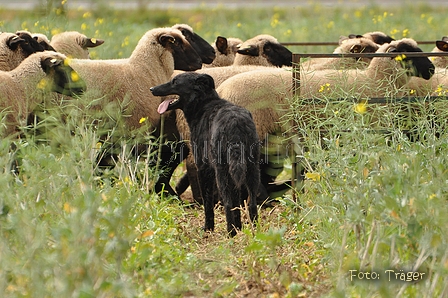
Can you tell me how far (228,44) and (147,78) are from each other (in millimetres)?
2382

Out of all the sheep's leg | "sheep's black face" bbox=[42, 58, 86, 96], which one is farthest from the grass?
"sheep's black face" bbox=[42, 58, 86, 96]

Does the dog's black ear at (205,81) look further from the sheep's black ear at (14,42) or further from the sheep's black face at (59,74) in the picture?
the sheep's black ear at (14,42)

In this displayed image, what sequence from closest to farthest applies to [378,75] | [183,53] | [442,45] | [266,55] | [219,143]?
[219,143] < [378,75] < [183,53] < [442,45] < [266,55]

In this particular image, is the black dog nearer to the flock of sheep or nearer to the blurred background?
the flock of sheep

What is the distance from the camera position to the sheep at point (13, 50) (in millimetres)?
7641

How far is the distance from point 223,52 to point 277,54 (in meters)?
0.92

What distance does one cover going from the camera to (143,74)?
7828 millimetres

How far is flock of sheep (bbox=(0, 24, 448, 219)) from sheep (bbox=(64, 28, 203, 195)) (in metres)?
0.01

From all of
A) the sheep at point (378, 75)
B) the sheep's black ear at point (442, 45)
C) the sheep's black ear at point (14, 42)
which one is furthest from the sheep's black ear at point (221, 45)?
the sheep's black ear at point (14, 42)

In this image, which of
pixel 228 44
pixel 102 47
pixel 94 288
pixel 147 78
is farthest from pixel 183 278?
pixel 102 47

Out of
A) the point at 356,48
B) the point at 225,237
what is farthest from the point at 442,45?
the point at 225,237

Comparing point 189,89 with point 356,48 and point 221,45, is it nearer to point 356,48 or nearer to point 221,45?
point 356,48

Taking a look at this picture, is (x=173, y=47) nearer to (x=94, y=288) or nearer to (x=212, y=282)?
(x=212, y=282)

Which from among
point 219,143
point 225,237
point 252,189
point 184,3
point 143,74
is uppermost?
point 143,74
